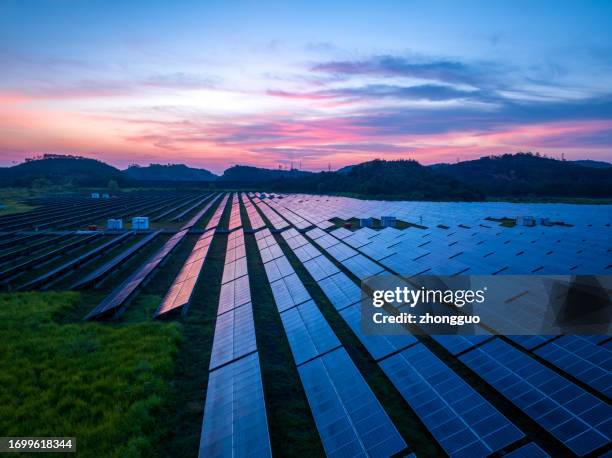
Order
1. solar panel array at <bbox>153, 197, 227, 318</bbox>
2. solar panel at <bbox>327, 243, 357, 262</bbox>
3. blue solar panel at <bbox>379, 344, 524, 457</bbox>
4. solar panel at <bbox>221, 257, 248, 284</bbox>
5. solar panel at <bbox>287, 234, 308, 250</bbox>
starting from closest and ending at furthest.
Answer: blue solar panel at <bbox>379, 344, 524, 457</bbox>
solar panel array at <bbox>153, 197, 227, 318</bbox>
solar panel at <bbox>221, 257, 248, 284</bbox>
solar panel at <bbox>327, 243, 357, 262</bbox>
solar panel at <bbox>287, 234, 308, 250</bbox>

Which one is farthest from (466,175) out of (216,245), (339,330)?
(339,330)

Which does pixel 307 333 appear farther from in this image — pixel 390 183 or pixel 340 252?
pixel 390 183

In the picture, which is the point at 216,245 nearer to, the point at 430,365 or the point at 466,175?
the point at 430,365

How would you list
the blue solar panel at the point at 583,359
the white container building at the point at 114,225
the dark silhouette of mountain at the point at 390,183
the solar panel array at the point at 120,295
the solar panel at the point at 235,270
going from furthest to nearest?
the dark silhouette of mountain at the point at 390,183 → the white container building at the point at 114,225 → the solar panel at the point at 235,270 → the solar panel array at the point at 120,295 → the blue solar panel at the point at 583,359

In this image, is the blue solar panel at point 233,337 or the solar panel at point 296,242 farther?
the solar panel at point 296,242

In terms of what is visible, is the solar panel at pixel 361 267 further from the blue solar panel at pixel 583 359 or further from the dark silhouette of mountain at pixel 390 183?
the dark silhouette of mountain at pixel 390 183

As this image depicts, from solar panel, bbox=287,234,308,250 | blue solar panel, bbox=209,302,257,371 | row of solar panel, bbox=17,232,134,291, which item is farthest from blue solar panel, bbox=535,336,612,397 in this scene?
row of solar panel, bbox=17,232,134,291

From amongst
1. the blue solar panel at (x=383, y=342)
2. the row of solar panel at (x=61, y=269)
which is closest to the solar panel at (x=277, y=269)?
the blue solar panel at (x=383, y=342)

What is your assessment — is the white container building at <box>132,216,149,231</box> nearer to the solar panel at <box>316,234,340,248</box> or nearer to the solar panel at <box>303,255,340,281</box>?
the solar panel at <box>316,234,340,248</box>
